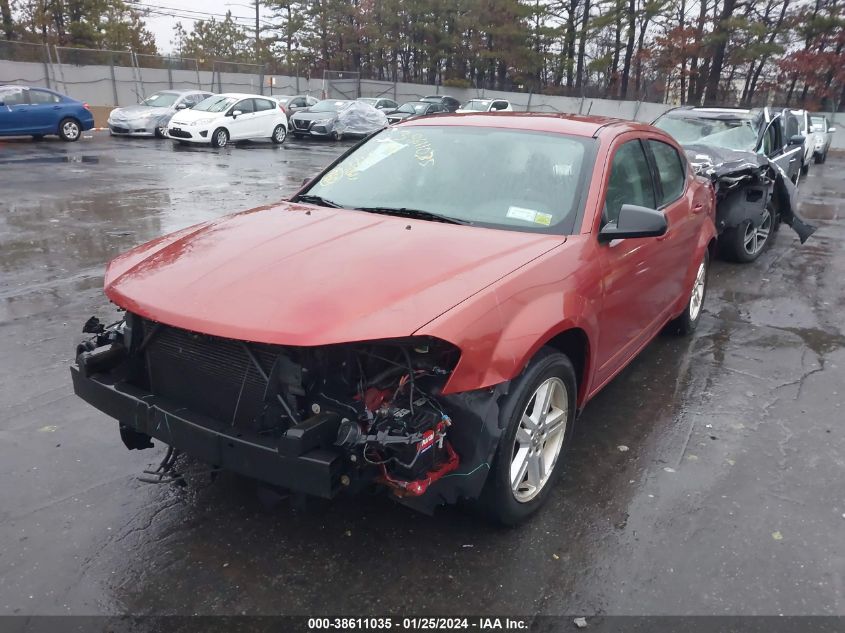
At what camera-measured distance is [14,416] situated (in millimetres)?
3830

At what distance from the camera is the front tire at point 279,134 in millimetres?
22516

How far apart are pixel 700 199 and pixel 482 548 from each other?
3495 mm

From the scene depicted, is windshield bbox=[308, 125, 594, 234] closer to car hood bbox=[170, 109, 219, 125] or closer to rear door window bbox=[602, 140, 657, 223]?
rear door window bbox=[602, 140, 657, 223]

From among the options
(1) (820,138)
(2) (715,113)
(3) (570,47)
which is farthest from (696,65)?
(2) (715,113)

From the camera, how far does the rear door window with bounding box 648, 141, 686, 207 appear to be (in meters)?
4.44

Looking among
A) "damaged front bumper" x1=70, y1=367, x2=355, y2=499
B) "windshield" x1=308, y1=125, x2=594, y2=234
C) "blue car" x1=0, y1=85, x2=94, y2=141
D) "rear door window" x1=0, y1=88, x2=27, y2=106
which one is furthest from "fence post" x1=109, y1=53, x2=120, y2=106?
"damaged front bumper" x1=70, y1=367, x2=355, y2=499

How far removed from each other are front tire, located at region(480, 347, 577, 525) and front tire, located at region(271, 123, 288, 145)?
2112 centimetres

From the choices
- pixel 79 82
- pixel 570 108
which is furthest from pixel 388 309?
pixel 570 108

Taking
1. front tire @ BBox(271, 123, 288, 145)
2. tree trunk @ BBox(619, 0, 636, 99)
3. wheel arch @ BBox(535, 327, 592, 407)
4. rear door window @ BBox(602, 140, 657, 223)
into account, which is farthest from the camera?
tree trunk @ BBox(619, 0, 636, 99)

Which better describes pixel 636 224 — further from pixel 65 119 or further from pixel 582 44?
pixel 582 44

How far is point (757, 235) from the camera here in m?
8.39

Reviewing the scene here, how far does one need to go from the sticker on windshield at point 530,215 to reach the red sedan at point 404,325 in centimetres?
1

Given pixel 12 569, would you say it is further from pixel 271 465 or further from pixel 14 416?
pixel 14 416

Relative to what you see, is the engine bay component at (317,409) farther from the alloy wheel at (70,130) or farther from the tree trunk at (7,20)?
the tree trunk at (7,20)
